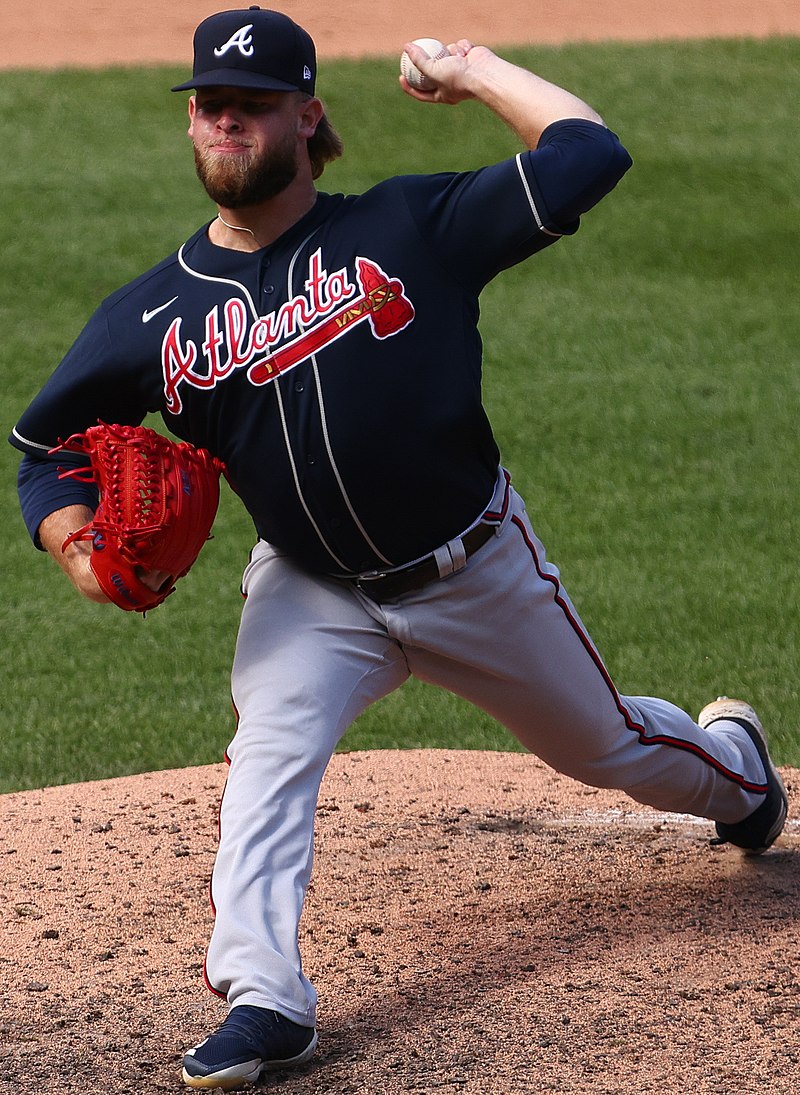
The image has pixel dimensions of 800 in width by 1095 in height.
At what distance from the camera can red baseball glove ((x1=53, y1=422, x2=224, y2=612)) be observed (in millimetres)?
2998

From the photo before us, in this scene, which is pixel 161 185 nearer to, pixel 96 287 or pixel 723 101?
pixel 96 287

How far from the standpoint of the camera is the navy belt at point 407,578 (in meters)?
3.19

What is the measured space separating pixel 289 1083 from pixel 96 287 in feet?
30.0

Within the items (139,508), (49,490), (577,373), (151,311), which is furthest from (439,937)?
(577,373)

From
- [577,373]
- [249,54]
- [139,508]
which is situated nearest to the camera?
[139,508]

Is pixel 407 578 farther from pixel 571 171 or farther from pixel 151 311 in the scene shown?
pixel 571 171

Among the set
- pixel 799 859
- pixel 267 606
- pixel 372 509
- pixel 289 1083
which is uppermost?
pixel 372 509

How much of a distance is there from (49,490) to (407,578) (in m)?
0.79

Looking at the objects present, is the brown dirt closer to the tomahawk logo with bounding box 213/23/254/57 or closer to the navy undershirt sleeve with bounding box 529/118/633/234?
the navy undershirt sleeve with bounding box 529/118/633/234

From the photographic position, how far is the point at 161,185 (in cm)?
1297

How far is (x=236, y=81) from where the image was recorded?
307cm

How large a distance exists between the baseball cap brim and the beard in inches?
4.5

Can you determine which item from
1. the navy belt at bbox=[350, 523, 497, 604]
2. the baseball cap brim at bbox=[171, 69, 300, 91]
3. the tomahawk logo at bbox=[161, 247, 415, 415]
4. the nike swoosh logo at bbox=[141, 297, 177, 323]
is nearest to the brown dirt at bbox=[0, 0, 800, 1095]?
the navy belt at bbox=[350, 523, 497, 604]

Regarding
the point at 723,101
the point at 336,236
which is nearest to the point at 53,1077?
the point at 336,236
